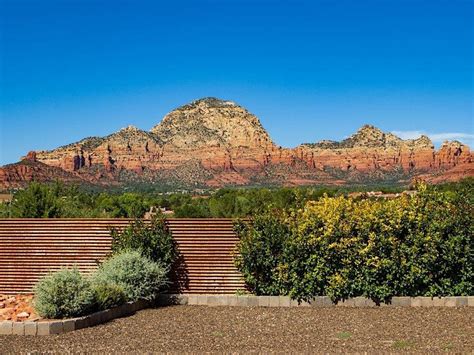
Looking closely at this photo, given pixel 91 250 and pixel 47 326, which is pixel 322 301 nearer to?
pixel 91 250

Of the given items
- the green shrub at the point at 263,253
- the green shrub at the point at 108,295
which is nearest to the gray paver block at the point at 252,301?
the green shrub at the point at 263,253

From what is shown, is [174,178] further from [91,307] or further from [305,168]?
[91,307]

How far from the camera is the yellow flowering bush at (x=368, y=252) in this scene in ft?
39.1

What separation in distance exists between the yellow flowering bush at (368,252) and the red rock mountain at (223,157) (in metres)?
88.6

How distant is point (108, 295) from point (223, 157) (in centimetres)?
10152

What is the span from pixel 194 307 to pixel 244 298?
97 centimetres

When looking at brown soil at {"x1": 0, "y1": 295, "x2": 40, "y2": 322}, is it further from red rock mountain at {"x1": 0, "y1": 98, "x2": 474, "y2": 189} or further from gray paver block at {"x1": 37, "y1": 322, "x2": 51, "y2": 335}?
red rock mountain at {"x1": 0, "y1": 98, "x2": 474, "y2": 189}

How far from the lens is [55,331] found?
31.2 feet

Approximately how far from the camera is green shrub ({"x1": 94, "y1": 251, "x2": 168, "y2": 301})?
11656 mm

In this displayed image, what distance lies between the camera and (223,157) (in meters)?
112

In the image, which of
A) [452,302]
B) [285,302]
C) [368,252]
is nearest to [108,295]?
[285,302]

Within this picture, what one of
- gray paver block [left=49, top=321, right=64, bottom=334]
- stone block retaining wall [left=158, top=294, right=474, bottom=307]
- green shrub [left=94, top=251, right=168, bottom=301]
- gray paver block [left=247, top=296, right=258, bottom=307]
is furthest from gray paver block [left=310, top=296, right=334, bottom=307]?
gray paver block [left=49, top=321, right=64, bottom=334]

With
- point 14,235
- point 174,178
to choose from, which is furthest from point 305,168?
point 14,235

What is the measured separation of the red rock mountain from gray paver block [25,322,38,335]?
90.1m
